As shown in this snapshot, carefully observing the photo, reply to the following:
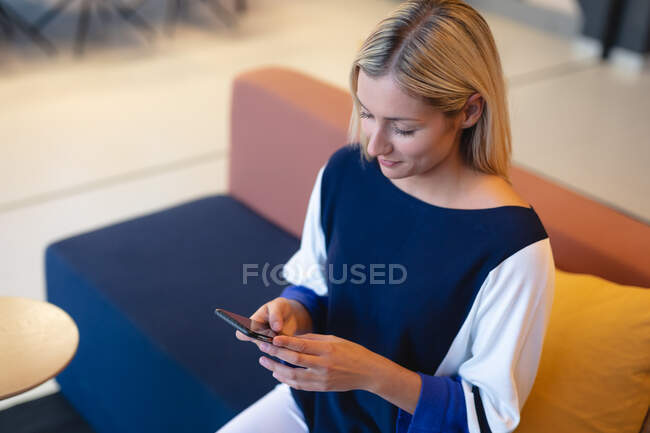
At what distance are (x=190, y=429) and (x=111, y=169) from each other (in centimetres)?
206

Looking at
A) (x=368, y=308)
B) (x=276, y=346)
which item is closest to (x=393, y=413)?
(x=368, y=308)

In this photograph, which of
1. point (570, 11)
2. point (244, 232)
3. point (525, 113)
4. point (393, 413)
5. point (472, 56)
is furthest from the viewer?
point (570, 11)

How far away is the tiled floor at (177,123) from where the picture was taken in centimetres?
332

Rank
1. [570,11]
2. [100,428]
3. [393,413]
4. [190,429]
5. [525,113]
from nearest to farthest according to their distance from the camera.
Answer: [393,413] < [190,429] < [100,428] < [525,113] < [570,11]

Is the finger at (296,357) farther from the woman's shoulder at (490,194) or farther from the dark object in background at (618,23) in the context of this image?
the dark object in background at (618,23)

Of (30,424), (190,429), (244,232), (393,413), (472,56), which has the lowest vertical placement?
(30,424)

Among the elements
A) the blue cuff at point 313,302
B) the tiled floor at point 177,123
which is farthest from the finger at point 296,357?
the tiled floor at point 177,123

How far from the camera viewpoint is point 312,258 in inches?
59.2

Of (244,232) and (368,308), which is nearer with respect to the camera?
(368,308)

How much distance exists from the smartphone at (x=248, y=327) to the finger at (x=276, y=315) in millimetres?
48

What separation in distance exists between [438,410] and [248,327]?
1.07 feet

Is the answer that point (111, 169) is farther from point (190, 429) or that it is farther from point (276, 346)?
→ point (276, 346)

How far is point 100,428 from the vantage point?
210 centimetres

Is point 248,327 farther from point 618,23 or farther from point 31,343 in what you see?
point 618,23
